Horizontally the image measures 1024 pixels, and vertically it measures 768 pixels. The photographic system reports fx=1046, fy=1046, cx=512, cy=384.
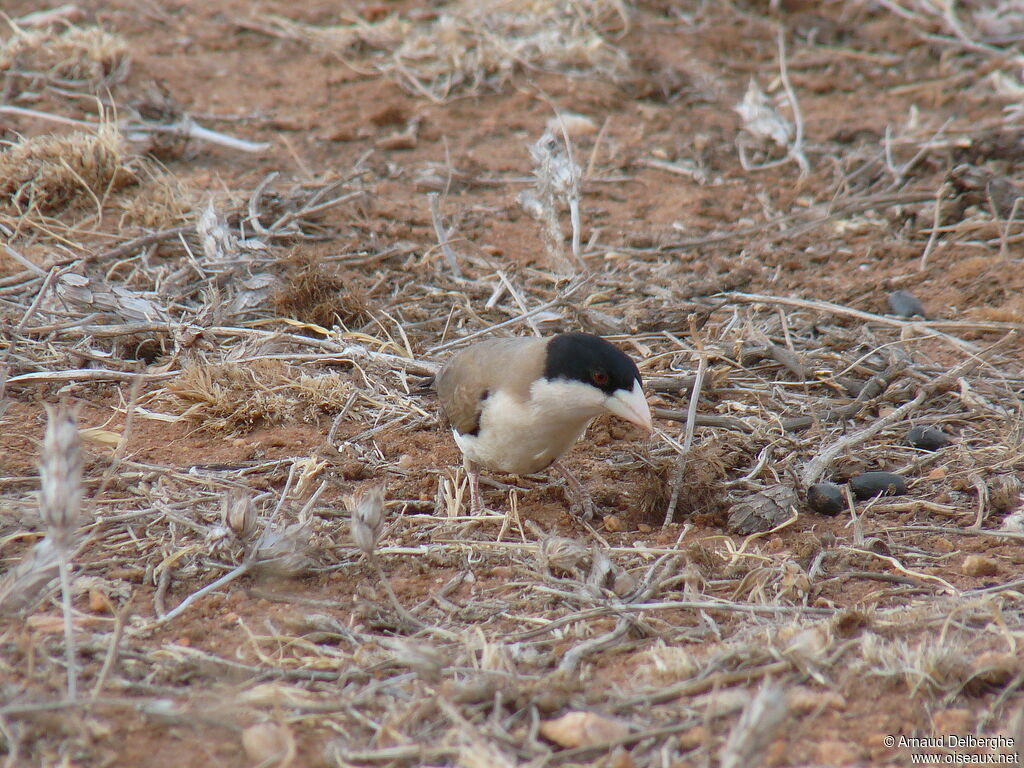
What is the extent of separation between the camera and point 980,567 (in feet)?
11.8

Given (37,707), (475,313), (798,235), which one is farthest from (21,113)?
(37,707)

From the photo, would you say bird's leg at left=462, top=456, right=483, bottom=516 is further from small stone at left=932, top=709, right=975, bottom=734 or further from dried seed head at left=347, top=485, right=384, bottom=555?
small stone at left=932, top=709, right=975, bottom=734

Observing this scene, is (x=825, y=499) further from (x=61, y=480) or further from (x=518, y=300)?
(x=61, y=480)

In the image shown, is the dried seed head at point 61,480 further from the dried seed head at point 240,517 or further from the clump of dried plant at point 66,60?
the clump of dried plant at point 66,60

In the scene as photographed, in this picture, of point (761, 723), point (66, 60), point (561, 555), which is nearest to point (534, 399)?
point (561, 555)

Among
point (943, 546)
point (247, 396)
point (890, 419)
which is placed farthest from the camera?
point (247, 396)

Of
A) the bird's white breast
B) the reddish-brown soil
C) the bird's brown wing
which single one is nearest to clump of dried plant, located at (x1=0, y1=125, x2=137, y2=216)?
the reddish-brown soil

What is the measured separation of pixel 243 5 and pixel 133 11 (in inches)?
39.7

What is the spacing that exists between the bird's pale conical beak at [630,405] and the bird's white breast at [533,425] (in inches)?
1.8

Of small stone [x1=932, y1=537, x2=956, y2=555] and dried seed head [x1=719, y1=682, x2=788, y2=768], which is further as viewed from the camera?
small stone [x1=932, y1=537, x2=956, y2=555]

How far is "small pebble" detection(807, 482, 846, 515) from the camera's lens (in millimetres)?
4191

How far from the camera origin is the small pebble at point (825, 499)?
4191mm

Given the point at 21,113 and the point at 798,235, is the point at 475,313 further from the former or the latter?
the point at 21,113

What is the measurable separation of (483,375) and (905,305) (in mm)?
2657
